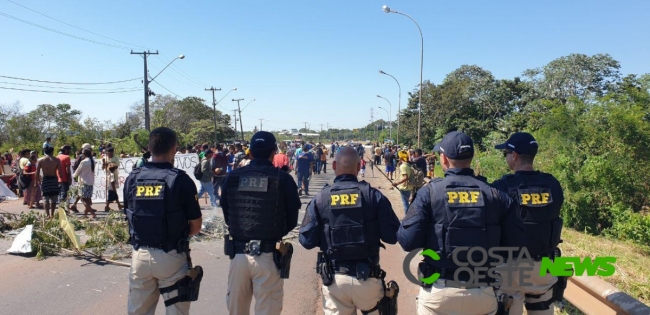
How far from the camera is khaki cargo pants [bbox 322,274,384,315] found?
2.95 meters

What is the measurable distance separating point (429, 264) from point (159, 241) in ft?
6.69

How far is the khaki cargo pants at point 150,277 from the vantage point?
3.29 m

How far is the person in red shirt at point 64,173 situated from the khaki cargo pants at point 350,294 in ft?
31.4

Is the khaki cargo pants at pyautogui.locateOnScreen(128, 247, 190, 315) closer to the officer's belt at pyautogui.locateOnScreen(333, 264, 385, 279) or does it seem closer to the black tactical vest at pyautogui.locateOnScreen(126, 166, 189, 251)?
the black tactical vest at pyautogui.locateOnScreen(126, 166, 189, 251)

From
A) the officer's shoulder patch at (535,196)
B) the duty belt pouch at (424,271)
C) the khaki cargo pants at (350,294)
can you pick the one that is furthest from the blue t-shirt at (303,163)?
the duty belt pouch at (424,271)

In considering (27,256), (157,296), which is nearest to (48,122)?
(27,256)

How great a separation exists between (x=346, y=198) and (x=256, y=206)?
30.9 inches

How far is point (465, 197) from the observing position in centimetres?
265

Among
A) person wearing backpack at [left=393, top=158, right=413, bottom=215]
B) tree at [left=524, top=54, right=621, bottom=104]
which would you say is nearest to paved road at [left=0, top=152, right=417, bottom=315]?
person wearing backpack at [left=393, top=158, right=413, bottom=215]

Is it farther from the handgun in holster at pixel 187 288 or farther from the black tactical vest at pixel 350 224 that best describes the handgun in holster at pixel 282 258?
the handgun in holster at pixel 187 288

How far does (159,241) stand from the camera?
329 cm

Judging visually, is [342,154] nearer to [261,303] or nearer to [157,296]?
[261,303]

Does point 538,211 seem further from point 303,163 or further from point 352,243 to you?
point 303,163

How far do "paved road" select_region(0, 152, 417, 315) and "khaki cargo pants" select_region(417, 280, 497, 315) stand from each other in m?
2.06
